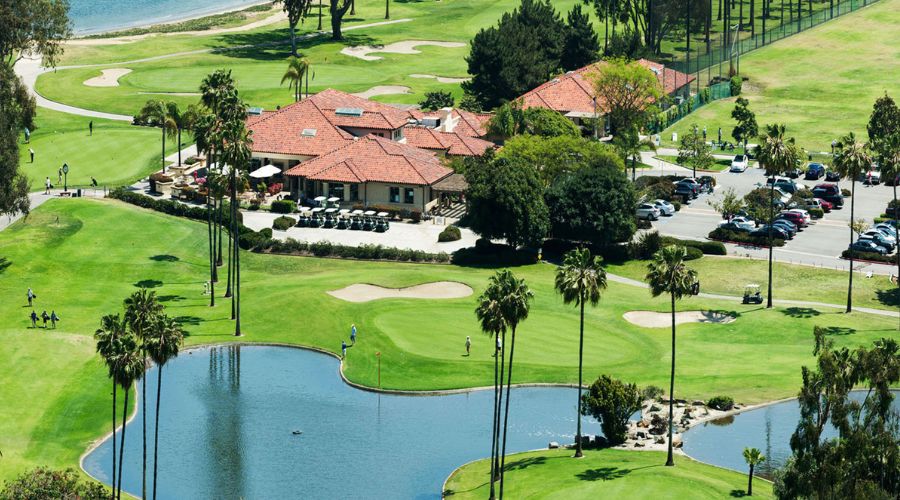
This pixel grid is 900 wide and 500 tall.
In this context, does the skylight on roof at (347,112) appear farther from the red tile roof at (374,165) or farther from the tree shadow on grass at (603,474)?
the tree shadow on grass at (603,474)

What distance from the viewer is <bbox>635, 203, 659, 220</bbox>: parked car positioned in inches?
5896

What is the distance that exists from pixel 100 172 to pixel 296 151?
21810mm

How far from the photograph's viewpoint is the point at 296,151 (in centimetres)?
16062

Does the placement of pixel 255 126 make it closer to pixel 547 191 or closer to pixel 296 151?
pixel 296 151

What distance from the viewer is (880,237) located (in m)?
139

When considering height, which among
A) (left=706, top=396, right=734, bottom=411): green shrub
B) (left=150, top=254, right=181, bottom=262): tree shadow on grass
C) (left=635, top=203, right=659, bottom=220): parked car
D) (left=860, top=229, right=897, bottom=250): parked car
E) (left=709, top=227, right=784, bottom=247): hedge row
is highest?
(left=635, top=203, right=659, bottom=220): parked car

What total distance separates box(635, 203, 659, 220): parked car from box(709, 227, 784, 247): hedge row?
310 inches

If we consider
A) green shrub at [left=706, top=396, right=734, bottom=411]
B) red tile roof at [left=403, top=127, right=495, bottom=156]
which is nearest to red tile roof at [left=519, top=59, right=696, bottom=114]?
red tile roof at [left=403, top=127, right=495, bottom=156]

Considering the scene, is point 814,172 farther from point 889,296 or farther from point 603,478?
point 603,478

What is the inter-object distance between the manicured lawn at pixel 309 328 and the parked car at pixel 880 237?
19112 mm

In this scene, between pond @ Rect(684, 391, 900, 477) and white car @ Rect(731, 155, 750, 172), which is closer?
pond @ Rect(684, 391, 900, 477)

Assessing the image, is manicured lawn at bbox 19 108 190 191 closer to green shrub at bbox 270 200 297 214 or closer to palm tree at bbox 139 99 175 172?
palm tree at bbox 139 99 175 172

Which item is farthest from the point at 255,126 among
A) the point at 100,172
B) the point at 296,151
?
the point at 100,172

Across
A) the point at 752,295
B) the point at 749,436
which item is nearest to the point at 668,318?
the point at 752,295
